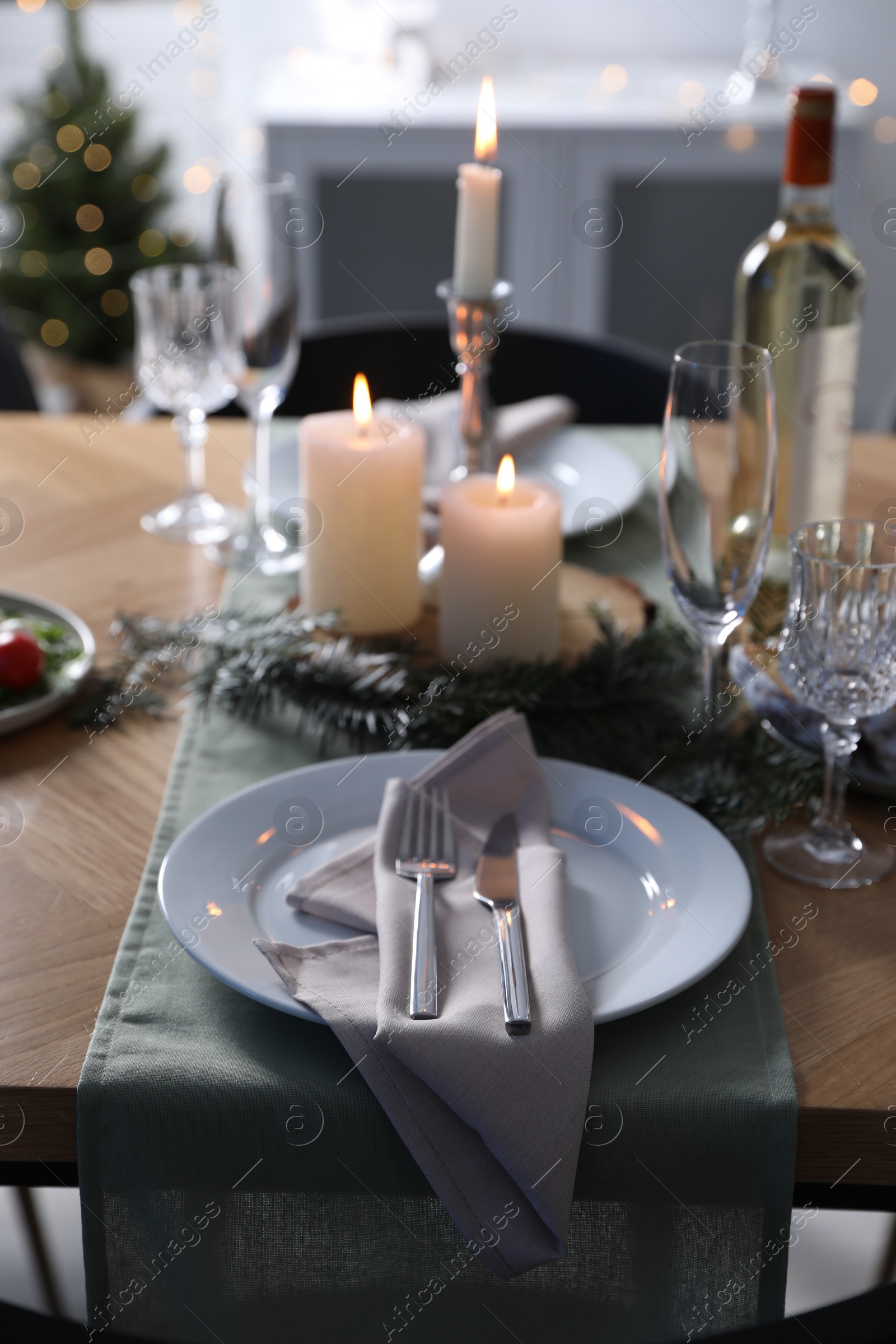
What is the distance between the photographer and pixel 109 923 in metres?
0.62

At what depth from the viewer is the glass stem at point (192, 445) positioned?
1067mm

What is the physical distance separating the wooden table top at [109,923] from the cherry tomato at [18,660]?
33mm

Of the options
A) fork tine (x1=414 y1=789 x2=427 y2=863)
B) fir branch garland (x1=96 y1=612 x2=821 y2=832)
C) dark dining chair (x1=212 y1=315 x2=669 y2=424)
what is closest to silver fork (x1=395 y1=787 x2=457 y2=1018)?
fork tine (x1=414 y1=789 x2=427 y2=863)

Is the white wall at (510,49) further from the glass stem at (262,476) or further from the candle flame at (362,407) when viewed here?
the candle flame at (362,407)

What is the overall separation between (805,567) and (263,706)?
0.36m

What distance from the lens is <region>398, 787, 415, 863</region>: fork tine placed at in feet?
2.01

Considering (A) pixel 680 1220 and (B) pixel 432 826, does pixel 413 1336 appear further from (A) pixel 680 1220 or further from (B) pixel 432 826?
(B) pixel 432 826

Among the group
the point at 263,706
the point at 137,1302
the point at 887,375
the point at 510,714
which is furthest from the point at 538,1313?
the point at 887,375

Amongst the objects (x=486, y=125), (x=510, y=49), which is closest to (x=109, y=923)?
(x=486, y=125)

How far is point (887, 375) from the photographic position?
3.17 metres

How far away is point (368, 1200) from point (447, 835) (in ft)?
0.59

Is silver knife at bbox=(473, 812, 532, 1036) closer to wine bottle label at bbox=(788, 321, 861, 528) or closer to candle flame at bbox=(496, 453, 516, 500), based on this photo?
candle flame at bbox=(496, 453, 516, 500)

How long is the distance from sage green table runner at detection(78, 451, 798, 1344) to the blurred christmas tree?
2.96m

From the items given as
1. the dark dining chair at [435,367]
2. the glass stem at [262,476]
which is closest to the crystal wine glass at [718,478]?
the glass stem at [262,476]
